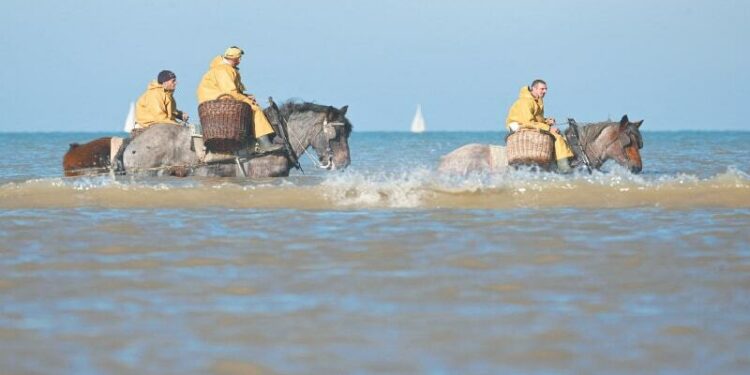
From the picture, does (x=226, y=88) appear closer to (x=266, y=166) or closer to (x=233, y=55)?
(x=233, y=55)

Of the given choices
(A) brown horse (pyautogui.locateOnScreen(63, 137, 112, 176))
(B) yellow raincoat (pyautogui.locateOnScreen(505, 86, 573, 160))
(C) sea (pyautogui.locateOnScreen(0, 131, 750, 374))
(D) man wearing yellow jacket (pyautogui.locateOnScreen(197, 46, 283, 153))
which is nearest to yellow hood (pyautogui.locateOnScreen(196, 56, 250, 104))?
(D) man wearing yellow jacket (pyautogui.locateOnScreen(197, 46, 283, 153))

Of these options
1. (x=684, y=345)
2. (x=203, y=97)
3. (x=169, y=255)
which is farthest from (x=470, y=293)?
(x=203, y=97)

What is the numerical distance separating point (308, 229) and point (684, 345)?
4.66 metres

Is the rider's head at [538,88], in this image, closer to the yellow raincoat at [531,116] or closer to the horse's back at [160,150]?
the yellow raincoat at [531,116]

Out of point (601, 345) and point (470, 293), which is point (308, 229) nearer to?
point (470, 293)

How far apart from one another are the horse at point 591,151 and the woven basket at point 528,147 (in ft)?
0.79

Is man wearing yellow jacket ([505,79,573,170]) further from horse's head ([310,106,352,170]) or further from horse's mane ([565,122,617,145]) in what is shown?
horse's head ([310,106,352,170])

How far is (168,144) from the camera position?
14.7 meters

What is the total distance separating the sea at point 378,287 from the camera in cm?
→ 498

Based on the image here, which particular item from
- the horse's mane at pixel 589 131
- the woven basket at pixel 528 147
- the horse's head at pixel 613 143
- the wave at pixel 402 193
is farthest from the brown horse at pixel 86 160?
the horse's head at pixel 613 143

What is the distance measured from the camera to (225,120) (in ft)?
45.4

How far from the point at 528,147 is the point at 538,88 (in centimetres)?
71

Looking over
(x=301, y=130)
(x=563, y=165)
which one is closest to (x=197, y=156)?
(x=301, y=130)

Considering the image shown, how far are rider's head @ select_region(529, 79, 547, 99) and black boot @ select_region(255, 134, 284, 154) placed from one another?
10.0 feet
